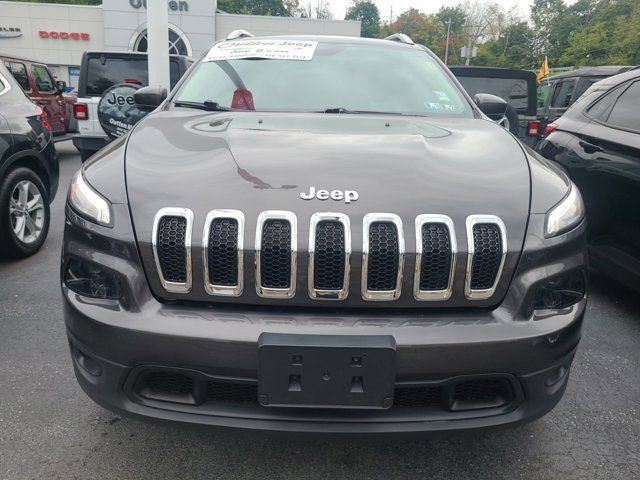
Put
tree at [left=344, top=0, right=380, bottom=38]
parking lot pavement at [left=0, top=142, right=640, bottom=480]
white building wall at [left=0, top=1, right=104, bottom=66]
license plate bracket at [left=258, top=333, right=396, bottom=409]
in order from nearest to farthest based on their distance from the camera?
license plate bracket at [left=258, top=333, right=396, bottom=409]
parking lot pavement at [left=0, top=142, right=640, bottom=480]
white building wall at [left=0, top=1, right=104, bottom=66]
tree at [left=344, top=0, right=380, bottom=38]

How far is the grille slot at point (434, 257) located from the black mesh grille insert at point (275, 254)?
41 cm

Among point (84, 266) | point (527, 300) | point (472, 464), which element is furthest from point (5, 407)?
point (527, 300)

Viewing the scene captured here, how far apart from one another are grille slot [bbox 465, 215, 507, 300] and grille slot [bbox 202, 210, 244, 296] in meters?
0.73

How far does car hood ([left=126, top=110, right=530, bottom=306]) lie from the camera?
166 centimetres

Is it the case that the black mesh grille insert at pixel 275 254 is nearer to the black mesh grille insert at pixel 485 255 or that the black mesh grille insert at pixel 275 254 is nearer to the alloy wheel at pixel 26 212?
the black mesh grille insert at pixel 485 255

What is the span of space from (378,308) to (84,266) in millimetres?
1000

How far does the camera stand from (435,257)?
64.2 inches

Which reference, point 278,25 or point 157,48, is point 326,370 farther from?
point 278,25

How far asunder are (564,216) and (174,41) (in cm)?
2798

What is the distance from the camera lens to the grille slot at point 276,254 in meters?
1.61

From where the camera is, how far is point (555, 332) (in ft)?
5.52

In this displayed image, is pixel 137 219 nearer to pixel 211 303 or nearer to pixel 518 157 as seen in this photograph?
pixel 211 303

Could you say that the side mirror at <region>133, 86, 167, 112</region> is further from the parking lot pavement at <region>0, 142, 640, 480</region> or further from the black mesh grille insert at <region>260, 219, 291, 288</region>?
the black mesh grille insert at <region>260, 219, 291, 288</region>

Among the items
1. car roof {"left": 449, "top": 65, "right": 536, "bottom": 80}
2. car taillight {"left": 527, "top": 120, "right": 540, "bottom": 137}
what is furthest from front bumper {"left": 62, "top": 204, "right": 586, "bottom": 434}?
car taillight {"left": 527, "top": 120, "right": 540, "bottom": 137}
